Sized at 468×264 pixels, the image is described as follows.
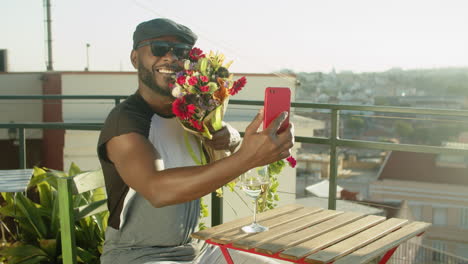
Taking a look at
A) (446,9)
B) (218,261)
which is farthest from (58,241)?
(446,9)

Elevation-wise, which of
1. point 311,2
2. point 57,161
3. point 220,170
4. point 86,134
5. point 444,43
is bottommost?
point 57,161

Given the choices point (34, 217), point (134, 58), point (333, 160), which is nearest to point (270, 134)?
point (134, 58)

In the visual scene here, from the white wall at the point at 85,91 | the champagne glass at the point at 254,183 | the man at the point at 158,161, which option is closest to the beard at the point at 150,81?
the man at the point at 158,161

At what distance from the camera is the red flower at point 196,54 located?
1819 millimetres

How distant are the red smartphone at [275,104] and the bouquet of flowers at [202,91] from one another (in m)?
0.19

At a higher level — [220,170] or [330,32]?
[330,32]

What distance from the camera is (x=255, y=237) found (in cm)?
179

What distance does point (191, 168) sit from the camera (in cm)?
152

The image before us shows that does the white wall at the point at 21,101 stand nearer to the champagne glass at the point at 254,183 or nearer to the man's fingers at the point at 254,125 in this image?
the champagne glass at the point at 254,183

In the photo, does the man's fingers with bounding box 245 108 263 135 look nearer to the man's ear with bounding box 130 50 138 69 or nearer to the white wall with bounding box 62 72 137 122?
the man's ear with bounding box 130 50 138 69

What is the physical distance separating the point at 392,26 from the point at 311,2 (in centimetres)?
997

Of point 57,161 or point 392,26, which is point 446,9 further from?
point 57,161

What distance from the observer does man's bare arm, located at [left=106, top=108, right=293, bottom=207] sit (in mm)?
1476

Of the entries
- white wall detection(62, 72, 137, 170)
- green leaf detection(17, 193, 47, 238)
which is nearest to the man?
green leaf detection(17, 193, 47, 238)
